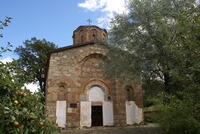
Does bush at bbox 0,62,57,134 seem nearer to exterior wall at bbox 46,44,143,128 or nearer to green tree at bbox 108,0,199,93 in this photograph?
green tree at bbox 108,0,199,93

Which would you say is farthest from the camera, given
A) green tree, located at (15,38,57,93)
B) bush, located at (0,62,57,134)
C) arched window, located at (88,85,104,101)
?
green tree, located at (15,38,57,93)

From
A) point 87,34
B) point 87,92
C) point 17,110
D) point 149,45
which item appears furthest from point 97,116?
point 17,110

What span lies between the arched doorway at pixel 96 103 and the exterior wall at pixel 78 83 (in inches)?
12.2

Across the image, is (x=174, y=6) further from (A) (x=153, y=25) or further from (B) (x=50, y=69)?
(B) (x=50, y=69)

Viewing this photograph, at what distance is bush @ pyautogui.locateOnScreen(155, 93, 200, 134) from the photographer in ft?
14.5

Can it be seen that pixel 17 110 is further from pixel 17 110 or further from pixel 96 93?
pixel 96 93

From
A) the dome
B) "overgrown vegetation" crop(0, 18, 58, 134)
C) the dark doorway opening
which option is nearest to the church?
the dark doorway opening

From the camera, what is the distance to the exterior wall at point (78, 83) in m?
12.8

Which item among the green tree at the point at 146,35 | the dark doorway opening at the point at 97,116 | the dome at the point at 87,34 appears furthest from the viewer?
the dome at the point at 87,34

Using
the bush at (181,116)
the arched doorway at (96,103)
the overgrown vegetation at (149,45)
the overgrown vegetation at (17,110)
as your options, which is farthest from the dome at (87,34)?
the overgrown vegetation at (17,110)

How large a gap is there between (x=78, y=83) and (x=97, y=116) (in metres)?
2.80

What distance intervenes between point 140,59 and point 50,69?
267 inches

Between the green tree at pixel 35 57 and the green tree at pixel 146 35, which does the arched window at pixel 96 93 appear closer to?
the green tree at pixel 146 35

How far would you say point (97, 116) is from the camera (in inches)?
531
